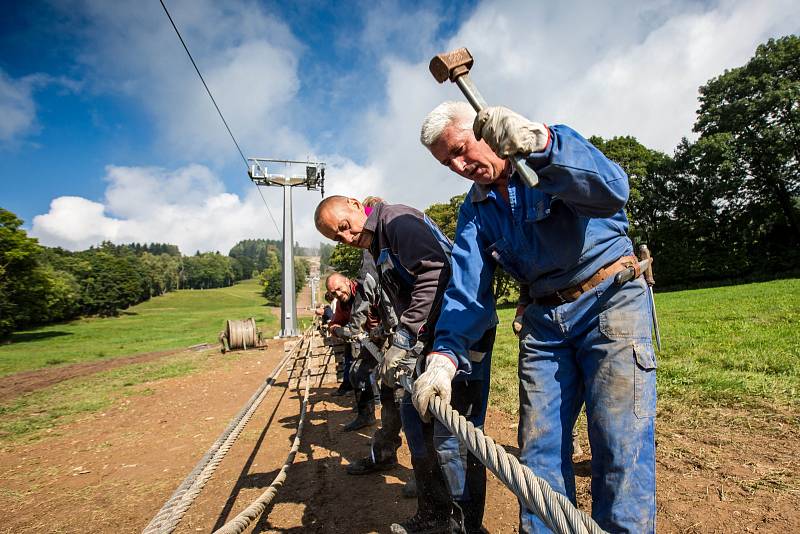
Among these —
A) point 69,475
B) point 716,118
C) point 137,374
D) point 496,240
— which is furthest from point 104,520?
point 716,118

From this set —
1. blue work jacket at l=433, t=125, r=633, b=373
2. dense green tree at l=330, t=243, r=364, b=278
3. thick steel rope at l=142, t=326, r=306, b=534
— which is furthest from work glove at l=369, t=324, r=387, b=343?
dense green tree at l=330, t=243, r=364, b=278

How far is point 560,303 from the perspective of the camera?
69.7 inches

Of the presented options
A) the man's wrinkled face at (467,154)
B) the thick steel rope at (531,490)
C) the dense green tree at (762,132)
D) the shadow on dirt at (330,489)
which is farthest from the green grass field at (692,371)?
the dense green tree at (762,132)

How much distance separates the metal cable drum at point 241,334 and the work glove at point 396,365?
14.0m

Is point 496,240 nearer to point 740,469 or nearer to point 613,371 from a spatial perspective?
point 613,371

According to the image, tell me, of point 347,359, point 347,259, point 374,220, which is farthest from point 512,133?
point 347,259

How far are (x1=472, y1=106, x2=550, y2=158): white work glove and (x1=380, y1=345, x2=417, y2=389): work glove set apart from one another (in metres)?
1.32

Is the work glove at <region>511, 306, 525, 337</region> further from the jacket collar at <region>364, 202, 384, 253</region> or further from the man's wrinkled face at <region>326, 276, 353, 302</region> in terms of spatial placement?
the man's wrinkled face at <region>326, 276, 353, 302</region>

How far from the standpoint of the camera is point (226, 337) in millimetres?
15406

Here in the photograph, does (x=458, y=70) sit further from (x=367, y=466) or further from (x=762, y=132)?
(x=762, y=132)

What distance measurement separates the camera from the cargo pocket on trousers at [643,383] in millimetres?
1600

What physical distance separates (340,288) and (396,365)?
3.52m

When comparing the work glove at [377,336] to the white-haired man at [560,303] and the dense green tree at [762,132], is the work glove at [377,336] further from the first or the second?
the dense green tree at [762,132]

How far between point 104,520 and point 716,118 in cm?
3535
